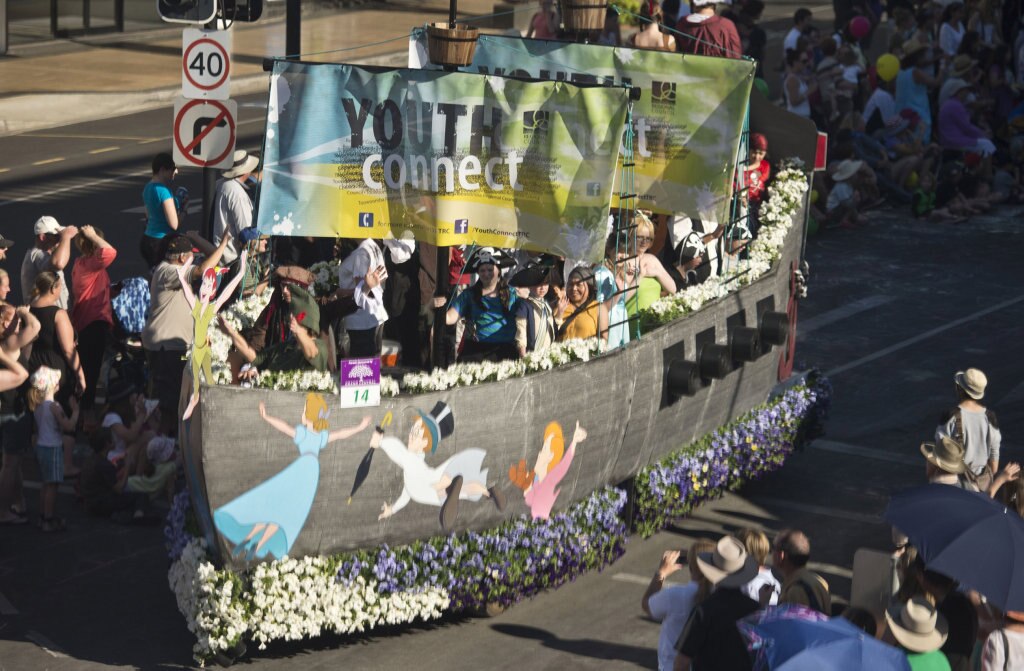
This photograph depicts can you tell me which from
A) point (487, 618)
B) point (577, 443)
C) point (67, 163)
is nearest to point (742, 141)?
point (577, 443)

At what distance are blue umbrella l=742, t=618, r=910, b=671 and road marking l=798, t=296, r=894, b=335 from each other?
1097 cm

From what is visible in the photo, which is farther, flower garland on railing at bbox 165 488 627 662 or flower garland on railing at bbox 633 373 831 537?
flower garland on railing at bbox 633 373 831 537

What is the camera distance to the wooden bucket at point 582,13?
13766 mm

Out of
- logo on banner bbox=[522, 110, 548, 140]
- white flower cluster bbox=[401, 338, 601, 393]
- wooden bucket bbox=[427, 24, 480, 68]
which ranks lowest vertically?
white flower cluster bbox=[401, 338, 601, 393]

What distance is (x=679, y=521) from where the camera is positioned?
503 inches

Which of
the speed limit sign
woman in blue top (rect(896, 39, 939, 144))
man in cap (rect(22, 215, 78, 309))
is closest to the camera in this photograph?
man in cap (rect(22, 215, 78, 309))

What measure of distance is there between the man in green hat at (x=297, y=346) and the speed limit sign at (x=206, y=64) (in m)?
3.08

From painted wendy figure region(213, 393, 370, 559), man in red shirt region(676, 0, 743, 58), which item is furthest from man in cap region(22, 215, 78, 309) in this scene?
man in red shirt region(676, 0, 743, 58)

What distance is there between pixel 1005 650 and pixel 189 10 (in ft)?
30.0

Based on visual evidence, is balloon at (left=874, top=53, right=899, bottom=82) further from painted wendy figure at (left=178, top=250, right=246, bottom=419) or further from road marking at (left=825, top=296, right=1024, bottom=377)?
painted wendy figure at (left=178, top=250, right=246, bottom=419)

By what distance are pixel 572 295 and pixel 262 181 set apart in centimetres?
232

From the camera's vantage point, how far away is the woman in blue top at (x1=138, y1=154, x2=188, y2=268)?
1495cm

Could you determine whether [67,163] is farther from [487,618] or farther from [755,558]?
[755,558]

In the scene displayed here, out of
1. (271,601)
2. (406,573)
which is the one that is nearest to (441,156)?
(406,573)
